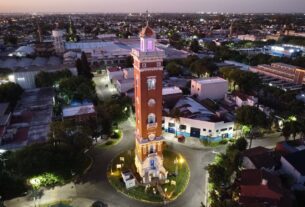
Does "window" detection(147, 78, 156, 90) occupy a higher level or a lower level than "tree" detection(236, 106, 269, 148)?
higher

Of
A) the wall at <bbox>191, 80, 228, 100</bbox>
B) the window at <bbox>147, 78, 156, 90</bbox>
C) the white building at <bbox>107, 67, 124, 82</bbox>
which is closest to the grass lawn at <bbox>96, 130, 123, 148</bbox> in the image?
the window at <bbox>147, 78, 156, 90</bbox>

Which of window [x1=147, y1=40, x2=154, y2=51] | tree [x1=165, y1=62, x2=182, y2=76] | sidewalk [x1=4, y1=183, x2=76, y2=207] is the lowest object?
sidewalk [x1=4, y1=183, x2=76, y2=207]

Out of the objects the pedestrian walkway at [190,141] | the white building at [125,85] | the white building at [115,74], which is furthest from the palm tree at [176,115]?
the white building at [115,74]

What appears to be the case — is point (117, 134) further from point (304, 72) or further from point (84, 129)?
point (304, 72)

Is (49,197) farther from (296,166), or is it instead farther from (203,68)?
(203,68)

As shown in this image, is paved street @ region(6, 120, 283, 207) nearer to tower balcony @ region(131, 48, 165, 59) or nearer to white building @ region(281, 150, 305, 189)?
white building @ region(281, 150, 305, 189)

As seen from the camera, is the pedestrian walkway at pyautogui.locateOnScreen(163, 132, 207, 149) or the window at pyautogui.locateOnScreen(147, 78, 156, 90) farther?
the pedestrian walkway at pyautogui.locateOnScreen(163, 132, 207, 149)

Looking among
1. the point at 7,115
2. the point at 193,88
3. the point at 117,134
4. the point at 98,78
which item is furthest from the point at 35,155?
the point at 98,78
